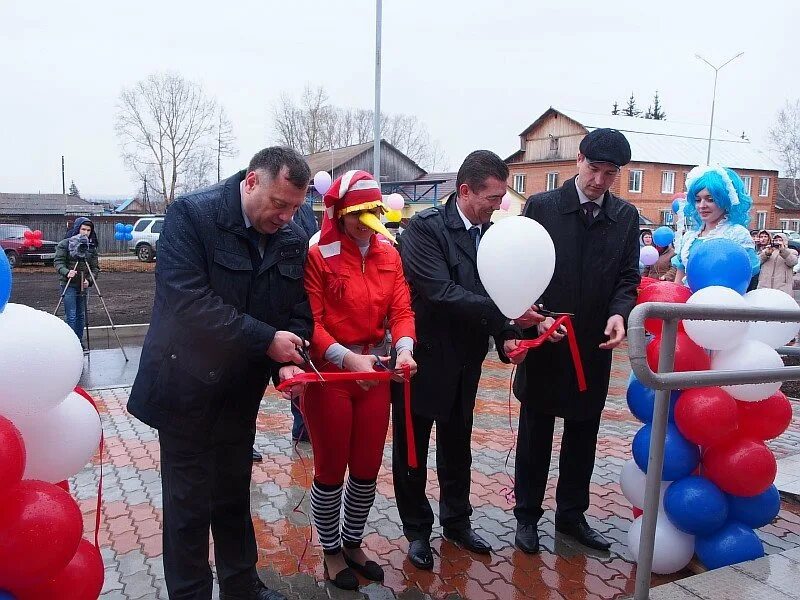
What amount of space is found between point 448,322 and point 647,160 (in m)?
45.0

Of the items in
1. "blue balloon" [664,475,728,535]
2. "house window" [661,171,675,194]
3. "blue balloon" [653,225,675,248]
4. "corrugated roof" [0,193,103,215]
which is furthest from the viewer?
"corrugated roof" [0,193,103,215]

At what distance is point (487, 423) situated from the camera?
6.11 m

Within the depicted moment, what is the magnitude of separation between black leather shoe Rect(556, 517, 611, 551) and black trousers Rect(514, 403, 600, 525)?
1.4 inches

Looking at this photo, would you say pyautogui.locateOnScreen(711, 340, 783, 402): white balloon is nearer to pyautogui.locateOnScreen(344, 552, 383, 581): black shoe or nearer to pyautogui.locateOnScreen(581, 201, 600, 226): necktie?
pyautogui.locateOnScreen(581, 201, 600, 226): necktie

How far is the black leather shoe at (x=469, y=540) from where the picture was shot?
3475mm

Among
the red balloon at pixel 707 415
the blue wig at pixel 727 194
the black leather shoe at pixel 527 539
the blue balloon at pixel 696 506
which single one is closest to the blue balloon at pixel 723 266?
the red balloon at pixel 707 415

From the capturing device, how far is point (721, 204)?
3.71 metres

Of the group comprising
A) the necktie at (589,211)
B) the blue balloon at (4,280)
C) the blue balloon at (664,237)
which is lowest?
the blue balloon at (4,280)

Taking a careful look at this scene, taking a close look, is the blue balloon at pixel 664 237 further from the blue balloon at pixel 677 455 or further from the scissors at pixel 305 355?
the scissors at pixel 305 355

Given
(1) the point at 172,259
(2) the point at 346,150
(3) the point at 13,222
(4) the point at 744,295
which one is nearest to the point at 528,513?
(4) the point at 744,295

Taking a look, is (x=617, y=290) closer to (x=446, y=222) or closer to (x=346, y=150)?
(x=446, y=222)

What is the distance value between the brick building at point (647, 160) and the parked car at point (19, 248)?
106 ft

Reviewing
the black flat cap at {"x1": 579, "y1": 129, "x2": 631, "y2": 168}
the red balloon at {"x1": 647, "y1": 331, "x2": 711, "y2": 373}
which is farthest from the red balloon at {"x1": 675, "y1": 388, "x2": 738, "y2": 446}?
the black flat cap at {"x1": 579, "y1": 129, "x2": 631, "y2": 168}

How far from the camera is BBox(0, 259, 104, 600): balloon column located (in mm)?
1848
